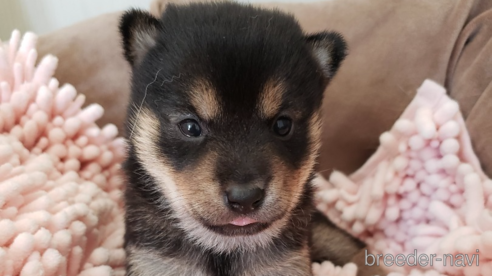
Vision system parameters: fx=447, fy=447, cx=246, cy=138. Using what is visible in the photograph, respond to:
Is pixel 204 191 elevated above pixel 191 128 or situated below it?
below

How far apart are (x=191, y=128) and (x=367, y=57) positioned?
1.50 m

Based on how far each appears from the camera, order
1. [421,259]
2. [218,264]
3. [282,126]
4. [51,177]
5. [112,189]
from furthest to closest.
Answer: [112,189]
[421,259]
[51,177]
[218,264]
[282,126]

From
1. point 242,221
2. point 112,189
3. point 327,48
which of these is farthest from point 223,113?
point 112,189

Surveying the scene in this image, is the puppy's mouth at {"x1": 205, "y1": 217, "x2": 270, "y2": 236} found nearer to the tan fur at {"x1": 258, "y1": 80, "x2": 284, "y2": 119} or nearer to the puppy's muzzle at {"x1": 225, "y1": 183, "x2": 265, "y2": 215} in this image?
the puppy's muzzle at {"x1": 225, "y1": 183, "x2": 265, "y2": 215}

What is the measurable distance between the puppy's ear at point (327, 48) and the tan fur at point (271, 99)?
1.30 feet

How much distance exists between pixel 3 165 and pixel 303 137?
117 centimetres

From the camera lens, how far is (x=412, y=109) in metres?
2.56

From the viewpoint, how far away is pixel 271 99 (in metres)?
1.48

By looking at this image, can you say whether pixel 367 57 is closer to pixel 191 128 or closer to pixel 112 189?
pixel 191 128

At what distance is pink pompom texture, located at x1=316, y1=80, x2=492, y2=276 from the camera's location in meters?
2.18

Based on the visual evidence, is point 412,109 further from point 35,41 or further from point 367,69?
point 35,41

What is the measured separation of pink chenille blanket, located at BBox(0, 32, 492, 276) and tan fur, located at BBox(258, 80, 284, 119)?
2.97ft

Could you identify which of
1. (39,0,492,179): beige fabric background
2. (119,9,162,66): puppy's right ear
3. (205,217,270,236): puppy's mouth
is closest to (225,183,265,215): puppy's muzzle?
(205,217,270,236): puppy's mouth

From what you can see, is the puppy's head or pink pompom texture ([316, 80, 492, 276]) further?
pink pompom texture ([316, 80, 492, 276])
